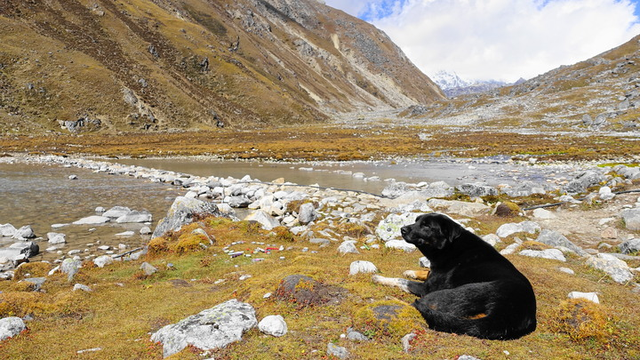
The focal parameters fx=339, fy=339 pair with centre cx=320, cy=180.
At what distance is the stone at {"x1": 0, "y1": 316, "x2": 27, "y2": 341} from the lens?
5.94 metres

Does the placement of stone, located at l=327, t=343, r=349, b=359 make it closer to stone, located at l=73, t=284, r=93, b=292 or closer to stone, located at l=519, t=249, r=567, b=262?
stone, located at l=73, t=284, r=93, b=292

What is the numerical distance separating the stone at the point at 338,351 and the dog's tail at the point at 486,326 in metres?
1.54

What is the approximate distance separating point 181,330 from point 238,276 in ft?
14.0

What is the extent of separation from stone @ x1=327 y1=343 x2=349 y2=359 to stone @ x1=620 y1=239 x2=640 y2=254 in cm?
1028

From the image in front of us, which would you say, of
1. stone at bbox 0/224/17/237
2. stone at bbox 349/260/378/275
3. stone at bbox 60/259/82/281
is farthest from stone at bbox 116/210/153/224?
stone at bbox 349/260/378/275

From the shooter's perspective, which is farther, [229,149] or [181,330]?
[229,149]

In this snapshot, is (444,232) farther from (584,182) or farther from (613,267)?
(584,182)

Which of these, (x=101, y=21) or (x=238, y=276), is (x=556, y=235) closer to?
(x=238, y=276)

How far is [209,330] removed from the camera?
204 inches

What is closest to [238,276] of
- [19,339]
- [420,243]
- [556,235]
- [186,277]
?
[186,277]

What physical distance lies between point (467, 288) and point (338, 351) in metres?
2.31

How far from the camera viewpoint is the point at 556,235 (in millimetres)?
11055

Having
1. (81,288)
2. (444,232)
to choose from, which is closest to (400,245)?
(444,232)

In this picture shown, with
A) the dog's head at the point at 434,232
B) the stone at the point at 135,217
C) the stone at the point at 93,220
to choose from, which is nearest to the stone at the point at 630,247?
the dog's head at the point at 434,232
